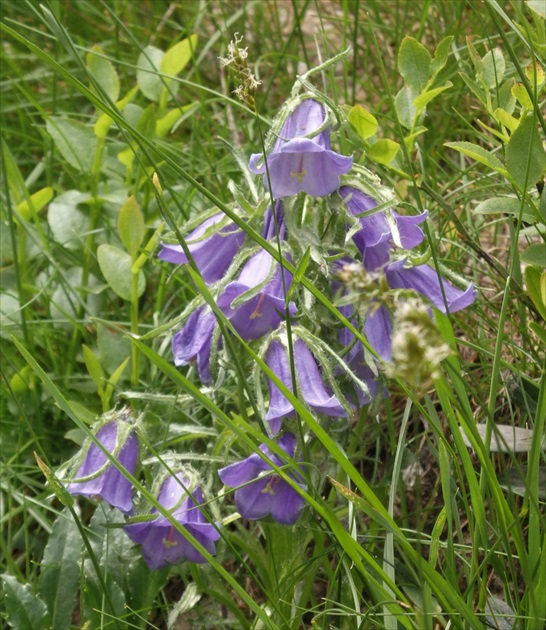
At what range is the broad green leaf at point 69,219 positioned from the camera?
8.57 feet

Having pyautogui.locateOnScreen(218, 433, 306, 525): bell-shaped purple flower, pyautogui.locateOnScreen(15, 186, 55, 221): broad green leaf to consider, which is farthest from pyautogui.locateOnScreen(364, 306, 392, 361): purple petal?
pyautogui.locateOnScreen(15, 186, 55, 221): broad green leaf

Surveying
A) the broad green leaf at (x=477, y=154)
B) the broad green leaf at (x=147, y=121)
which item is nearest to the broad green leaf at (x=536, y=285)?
the broad green leaf at (x=477, y=154)

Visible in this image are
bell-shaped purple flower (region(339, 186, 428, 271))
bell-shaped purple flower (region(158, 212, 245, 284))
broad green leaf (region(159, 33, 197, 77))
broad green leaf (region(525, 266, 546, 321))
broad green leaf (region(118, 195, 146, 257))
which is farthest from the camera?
broad green leaf (region(159, 33, 197, 77))

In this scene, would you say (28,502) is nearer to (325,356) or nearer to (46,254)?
(46,254)

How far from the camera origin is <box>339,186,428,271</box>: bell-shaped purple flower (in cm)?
159

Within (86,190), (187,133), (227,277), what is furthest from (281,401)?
(187,133)

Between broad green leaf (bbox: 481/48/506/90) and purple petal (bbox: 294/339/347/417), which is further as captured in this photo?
Result: broad green leaf (bbox: 481/48/506/90)

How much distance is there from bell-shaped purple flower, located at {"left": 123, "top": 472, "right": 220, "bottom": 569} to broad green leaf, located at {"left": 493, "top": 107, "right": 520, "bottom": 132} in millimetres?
829

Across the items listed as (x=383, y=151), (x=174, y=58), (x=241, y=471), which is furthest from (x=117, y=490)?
(x=174, y=58)

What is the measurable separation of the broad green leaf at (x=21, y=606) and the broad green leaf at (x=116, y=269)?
0.73 meters

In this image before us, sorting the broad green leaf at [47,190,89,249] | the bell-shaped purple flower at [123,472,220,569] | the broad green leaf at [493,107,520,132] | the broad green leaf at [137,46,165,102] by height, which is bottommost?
the bell-shaped purple flower at [123,472,220,569]

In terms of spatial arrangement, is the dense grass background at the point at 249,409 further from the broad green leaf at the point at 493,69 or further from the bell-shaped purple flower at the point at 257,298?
the bell-shaped purple flower at the point at 257,298

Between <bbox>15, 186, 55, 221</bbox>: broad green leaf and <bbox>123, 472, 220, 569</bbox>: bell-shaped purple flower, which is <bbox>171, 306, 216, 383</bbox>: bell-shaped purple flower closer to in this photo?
<bbox>123, 472, 220, 569</bbox>: bell-shaped purple flower

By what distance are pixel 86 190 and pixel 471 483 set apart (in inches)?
71.7
